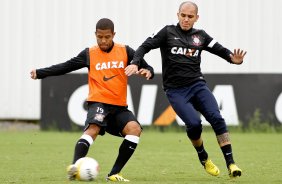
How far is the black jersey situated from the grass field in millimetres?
1228

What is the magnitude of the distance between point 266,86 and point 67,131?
4944mm

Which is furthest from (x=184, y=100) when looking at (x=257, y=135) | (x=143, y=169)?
(x=257, y=135)

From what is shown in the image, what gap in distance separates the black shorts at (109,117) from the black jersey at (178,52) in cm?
86

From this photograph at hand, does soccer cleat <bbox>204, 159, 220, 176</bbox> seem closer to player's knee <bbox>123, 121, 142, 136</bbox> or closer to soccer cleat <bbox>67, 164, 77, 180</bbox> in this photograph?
player's knee <bbox>123, 121, 142, 136</bbox>

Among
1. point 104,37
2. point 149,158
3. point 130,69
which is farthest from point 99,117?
point 149,158

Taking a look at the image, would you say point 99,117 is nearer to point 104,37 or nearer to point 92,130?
point 92,130

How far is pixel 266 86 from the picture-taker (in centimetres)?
2170

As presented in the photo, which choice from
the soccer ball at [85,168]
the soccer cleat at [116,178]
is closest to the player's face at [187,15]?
the soccer cleat at [116,178]

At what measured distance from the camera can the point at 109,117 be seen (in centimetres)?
1066

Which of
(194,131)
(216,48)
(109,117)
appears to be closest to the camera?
(109,117)

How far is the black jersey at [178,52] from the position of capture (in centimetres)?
1114

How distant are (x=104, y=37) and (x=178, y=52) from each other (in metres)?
1.04

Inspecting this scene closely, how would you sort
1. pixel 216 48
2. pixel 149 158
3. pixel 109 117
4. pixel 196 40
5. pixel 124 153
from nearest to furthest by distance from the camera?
pixel 124 153 < pixel 109 117 < pixel 196 40 < pixel 216 48 < pixel 149 158

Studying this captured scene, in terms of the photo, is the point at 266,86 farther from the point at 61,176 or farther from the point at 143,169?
the point at 61,176
